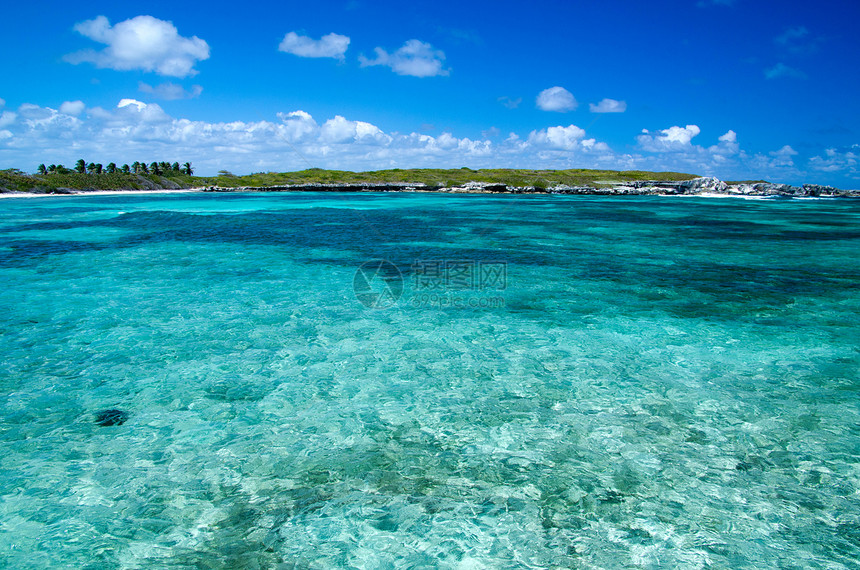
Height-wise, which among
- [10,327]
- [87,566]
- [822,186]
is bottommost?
[87,566]

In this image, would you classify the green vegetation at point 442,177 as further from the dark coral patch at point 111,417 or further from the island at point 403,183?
the dark coral patch at point 111,417

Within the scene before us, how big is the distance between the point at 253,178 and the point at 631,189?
377ft

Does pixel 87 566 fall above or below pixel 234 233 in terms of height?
below

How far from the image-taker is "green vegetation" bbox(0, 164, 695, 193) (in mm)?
103556

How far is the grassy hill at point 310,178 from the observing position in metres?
101

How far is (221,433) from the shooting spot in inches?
291

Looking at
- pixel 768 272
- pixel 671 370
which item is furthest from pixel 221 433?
pixel 768 272

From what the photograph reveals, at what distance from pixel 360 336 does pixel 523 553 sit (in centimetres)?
780

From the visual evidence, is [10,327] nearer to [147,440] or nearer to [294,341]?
[294,341]
